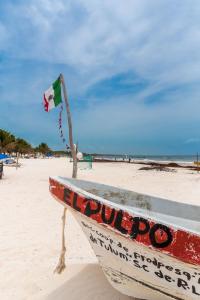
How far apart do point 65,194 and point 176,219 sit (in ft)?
6.43

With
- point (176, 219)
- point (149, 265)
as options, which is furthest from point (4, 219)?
point (149, 265)

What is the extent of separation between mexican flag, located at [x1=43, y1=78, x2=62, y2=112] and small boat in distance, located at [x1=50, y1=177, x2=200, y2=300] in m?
6.18

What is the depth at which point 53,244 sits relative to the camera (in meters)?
6.32

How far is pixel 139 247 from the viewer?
3.28m

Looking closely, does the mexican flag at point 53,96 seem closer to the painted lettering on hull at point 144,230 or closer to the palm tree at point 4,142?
the painted lettering on hull at point 144,230

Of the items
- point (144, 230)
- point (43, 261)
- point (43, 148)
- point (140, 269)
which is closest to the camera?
point (144, 230)

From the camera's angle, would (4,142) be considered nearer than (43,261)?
No

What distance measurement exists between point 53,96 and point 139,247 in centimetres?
753

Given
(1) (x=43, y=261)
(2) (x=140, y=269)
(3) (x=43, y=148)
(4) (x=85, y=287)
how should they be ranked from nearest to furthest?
(2) (x=140, y=269), (4) (x=85, y=287), (1) (x=43, y=261), (3) (x=43, y=148)

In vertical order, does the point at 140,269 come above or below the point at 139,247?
below

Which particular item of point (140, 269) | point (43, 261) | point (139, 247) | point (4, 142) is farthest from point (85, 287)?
point (4, 142)

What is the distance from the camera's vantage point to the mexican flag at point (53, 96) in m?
9.98

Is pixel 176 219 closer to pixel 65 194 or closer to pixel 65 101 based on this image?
pixel 65 194

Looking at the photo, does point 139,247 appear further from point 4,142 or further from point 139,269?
point 4,142
